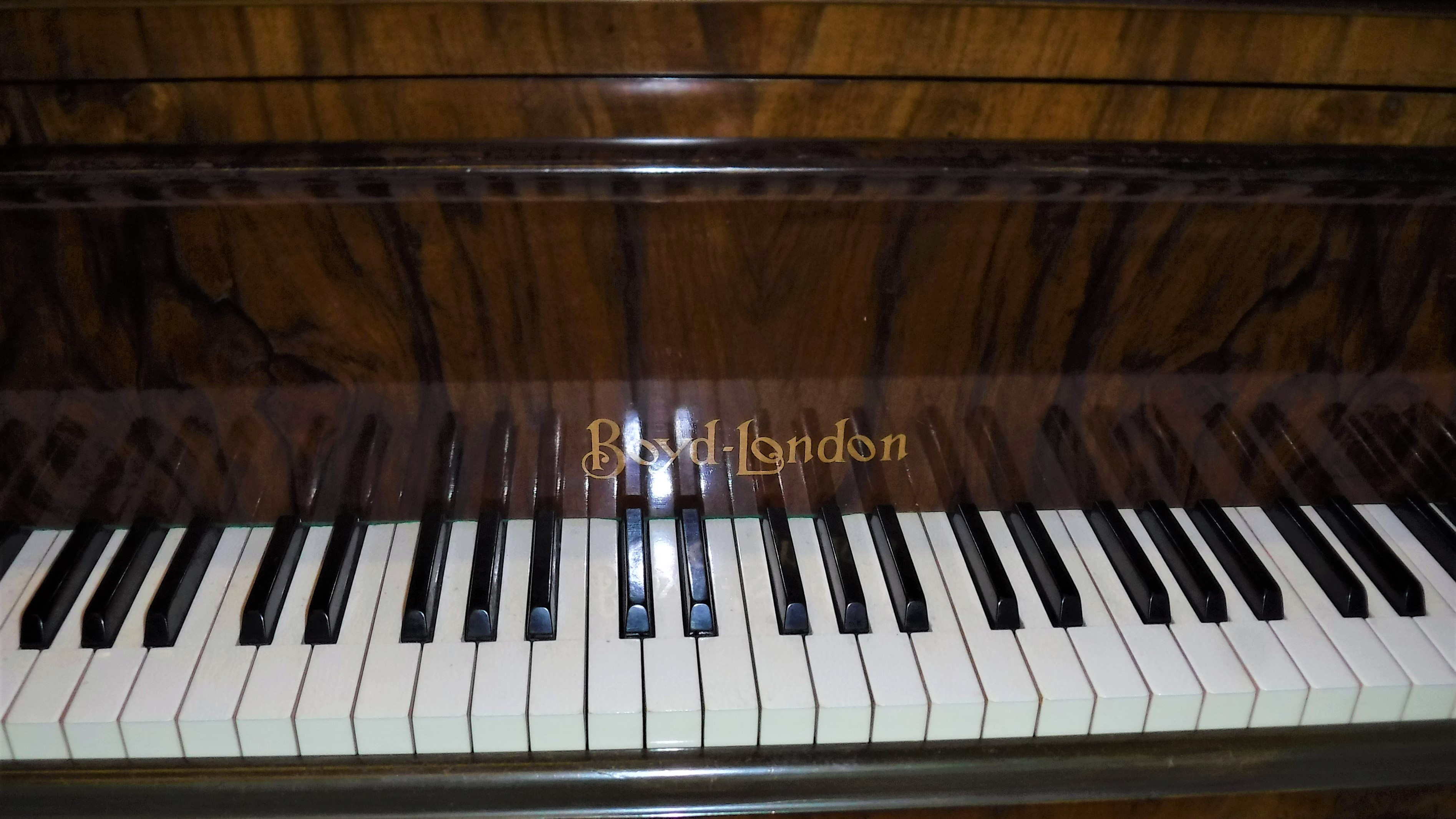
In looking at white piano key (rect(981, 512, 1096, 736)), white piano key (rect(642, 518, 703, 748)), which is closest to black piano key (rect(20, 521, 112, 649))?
white piano key (rect(642, 518, 703, 748))

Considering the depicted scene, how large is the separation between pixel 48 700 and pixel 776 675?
2.13ft

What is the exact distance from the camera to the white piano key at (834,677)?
2.98 ft

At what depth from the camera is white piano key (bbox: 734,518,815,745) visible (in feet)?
2.98

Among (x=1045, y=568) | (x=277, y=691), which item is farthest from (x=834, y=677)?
(x=277, y=691)

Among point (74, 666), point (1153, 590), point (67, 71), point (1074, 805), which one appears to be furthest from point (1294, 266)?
point (74, 666)

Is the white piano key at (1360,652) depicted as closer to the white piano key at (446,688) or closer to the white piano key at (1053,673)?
the white piano key at (1053,673)

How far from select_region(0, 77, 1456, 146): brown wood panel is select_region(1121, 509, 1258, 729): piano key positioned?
461 mm

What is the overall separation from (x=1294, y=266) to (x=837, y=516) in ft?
1.69

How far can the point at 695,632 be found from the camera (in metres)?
0.96

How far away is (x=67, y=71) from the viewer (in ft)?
2.66

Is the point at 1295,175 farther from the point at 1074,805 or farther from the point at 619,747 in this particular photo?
the point at 619,747

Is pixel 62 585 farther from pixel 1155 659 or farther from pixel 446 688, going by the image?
pixel 1155 659

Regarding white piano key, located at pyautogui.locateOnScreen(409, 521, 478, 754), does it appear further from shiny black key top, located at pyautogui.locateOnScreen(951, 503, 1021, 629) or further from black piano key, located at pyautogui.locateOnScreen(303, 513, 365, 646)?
shiny black key top, located at pyautogui.locateOnScreen(951, 503, 1021, 629)

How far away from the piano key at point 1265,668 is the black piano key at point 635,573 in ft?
1.87
